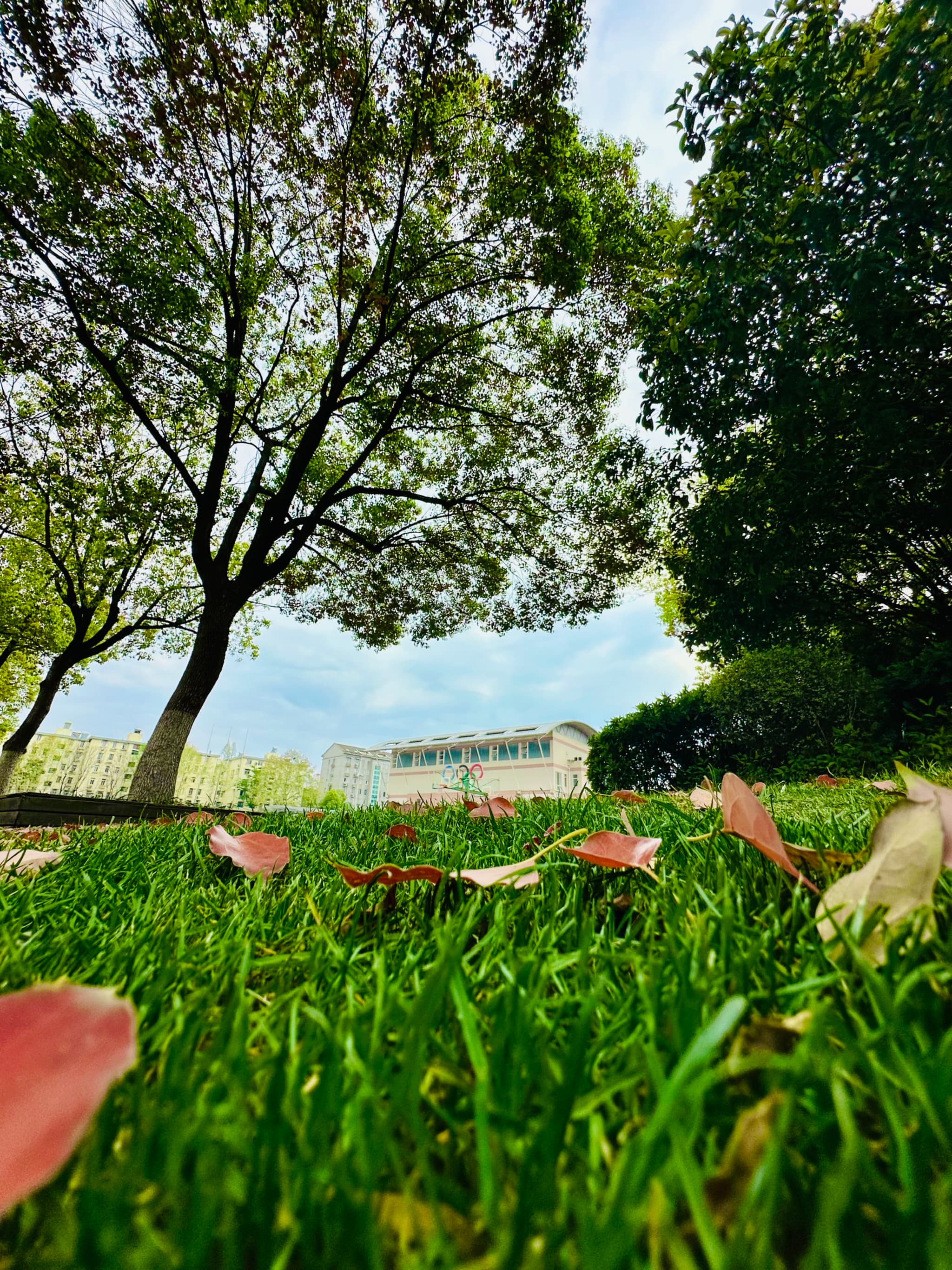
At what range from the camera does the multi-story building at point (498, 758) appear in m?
39.2

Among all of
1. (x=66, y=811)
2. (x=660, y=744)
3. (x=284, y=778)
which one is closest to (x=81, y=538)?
(x=66, y=811)

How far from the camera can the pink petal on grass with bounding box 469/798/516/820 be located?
2059 mm

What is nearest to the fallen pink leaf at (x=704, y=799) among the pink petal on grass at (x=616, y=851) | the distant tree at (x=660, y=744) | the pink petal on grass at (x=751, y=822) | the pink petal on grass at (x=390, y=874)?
the pink petal on grass at (x=616, y=851)

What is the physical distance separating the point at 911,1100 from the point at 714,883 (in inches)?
24.1

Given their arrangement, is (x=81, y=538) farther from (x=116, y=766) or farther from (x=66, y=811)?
(x=116, y=766)

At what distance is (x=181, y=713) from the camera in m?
8.11

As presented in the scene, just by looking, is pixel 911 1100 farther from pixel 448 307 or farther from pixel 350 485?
pixel 350 485

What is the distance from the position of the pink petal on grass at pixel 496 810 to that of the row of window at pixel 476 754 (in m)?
40.1

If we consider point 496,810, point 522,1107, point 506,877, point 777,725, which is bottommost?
point 522,1107

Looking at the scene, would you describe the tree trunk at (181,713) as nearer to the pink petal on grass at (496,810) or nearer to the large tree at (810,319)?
the pink petal on grass at (496,810)

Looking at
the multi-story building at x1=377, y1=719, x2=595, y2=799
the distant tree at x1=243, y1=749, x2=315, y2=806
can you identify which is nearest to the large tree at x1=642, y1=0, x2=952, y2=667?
the multi-story building at x1=377, y1=719, x2=595, y2=799

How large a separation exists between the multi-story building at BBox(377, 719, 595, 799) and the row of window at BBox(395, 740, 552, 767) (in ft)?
0.13

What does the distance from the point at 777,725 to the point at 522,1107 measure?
34.8 ft

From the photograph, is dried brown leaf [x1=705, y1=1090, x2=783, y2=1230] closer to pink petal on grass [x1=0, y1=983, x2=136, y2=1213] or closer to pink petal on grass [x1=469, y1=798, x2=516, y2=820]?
pink petal on grass [x1=0, y1=983, x2=136, y2=1213]
